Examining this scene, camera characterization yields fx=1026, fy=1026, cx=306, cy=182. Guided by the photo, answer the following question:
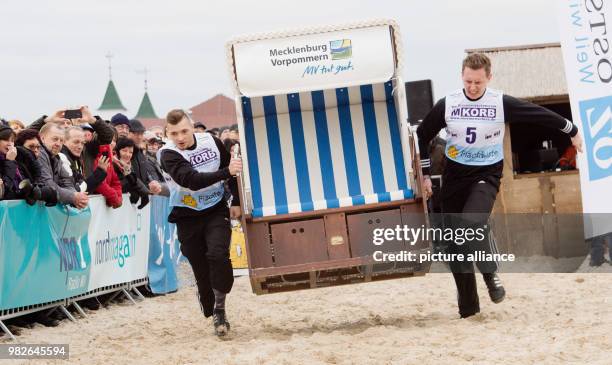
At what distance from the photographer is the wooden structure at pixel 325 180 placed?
863 cm

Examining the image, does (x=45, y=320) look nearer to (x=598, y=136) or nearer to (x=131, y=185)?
(x=131, y=185)

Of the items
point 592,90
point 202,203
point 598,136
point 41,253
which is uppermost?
point 592,90

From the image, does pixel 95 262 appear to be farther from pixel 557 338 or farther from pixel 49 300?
pixel 557 338

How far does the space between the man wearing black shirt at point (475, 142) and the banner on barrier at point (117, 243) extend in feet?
13.3

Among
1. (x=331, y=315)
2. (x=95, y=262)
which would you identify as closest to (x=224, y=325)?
(x=331, y=315)

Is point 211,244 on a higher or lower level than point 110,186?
lower

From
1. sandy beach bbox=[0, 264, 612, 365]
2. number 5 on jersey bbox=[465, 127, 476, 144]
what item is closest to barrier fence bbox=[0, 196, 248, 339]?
sandy beach bbox=[0, 264, 612, 365]

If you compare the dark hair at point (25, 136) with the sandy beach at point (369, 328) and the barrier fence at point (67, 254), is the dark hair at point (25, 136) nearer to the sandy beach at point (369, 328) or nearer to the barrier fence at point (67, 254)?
the barrier fence at point (67, 254)

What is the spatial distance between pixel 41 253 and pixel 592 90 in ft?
22.3

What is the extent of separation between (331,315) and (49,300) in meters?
2.68

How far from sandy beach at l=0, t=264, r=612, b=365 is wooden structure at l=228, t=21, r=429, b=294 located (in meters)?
0.55

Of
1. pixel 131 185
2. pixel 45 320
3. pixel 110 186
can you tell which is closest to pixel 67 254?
pixel 45 320

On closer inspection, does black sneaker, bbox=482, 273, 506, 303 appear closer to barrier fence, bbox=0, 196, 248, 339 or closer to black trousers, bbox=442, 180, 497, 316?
black trousers, bbox=442, 180, 497, 316

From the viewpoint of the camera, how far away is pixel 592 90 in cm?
1238
